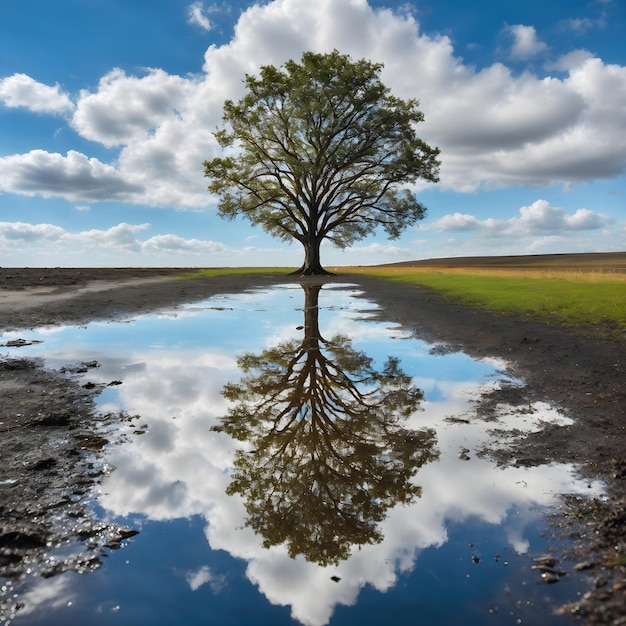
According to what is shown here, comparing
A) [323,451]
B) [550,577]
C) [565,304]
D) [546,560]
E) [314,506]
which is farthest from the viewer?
[565,304]

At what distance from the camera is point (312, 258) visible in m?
49.4

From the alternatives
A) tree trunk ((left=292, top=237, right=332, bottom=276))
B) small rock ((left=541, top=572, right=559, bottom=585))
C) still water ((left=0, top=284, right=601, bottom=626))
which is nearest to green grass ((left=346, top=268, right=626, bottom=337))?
still water ((left=0, top=284, right=601, bottom=626))

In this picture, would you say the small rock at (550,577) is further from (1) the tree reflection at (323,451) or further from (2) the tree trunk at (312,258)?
(2) the tree trunk at (312,258)

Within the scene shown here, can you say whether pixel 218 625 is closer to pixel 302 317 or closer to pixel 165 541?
pixel 165 541

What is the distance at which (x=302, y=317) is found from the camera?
17234mm

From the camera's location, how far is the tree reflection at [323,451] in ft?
12.6

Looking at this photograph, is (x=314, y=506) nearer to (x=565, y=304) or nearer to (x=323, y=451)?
(x=323, y=451)

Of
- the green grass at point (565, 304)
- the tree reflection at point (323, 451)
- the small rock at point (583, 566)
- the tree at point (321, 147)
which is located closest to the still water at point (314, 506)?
the tree reflection at point (323, 451)

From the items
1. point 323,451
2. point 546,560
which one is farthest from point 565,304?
point 546,560

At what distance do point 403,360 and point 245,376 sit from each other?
366 cm

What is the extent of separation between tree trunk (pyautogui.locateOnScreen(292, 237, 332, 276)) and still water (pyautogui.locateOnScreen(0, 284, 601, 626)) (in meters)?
40.7

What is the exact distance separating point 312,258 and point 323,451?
44.8 metres

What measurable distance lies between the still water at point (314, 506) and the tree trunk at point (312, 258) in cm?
4073

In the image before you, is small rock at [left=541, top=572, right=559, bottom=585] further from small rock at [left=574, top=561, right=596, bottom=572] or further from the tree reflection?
the tree reflection
